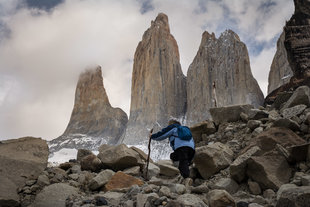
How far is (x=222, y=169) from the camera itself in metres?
5.91

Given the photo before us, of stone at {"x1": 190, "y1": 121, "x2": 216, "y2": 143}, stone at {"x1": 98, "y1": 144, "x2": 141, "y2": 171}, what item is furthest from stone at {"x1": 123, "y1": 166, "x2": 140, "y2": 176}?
stone at {"x1": 190, "y1": 121, "x2": 216, "y2": 143}

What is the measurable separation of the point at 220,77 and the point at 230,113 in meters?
67.8

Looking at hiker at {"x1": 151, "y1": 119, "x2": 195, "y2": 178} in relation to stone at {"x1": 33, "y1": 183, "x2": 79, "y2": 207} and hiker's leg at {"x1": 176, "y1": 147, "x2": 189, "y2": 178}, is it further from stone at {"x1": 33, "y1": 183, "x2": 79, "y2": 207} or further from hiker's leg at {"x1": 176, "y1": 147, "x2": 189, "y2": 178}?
stone at {"x1": 33, "y1": 183, "x2": 79, "y2": 207}

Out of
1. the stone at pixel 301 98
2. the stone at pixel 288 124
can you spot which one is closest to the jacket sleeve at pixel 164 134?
the stone at pixel 288 124

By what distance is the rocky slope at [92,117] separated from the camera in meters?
116

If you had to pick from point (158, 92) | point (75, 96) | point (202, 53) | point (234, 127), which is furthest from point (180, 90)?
point (234, 127)

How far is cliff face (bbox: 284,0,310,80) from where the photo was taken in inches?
1091

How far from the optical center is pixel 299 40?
94.8ft

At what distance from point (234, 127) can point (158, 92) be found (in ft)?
247

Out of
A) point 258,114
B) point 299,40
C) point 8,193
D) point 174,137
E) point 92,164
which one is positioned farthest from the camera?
point 299,40

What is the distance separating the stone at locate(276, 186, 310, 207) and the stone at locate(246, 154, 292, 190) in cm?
158

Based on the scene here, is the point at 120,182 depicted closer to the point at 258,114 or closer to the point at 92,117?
the point at 258,114

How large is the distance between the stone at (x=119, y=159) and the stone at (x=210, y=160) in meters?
1.79

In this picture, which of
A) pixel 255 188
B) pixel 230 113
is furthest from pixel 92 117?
pixel 255 188
